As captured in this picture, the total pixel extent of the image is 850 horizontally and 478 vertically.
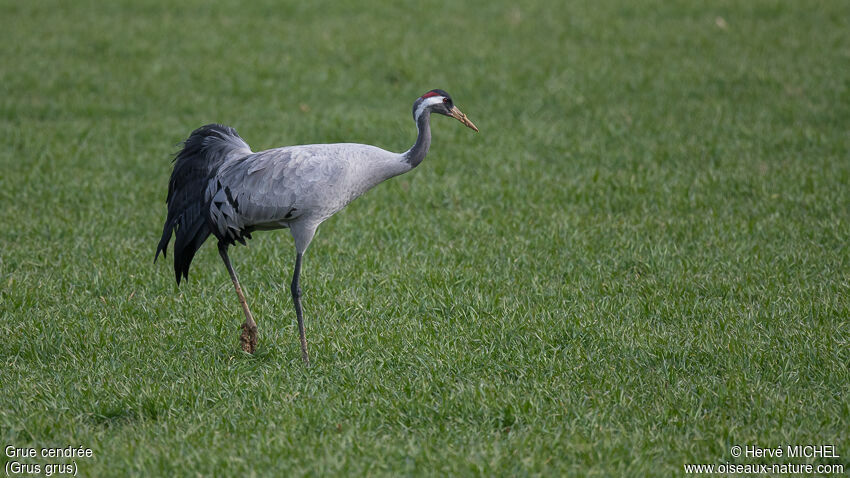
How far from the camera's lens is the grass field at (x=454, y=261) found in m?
4.45

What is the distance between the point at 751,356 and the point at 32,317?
4739 mm

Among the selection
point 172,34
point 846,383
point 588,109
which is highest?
point 172,34

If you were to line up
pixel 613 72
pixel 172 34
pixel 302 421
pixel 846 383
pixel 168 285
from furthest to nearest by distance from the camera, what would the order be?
pixel 172 34 → pixel 613 72 → pixel 168 285 → pixel 846 383 → pixel 302 421

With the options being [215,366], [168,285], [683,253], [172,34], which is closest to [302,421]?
[215,366]

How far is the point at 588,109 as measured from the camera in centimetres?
1092

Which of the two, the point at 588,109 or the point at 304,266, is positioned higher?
the point at 588,109

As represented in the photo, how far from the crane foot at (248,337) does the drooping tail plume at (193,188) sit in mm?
645

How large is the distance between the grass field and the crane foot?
0.07 meters

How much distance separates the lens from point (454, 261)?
6812 millimetres

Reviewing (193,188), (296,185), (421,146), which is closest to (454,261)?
(421,146)

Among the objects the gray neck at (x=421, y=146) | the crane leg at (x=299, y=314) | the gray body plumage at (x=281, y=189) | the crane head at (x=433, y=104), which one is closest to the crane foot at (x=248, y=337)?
the gray body plumage at (x=281, y=189)

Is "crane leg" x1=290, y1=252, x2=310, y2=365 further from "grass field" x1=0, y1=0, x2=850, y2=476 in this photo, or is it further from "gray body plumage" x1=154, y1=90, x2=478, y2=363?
"grass field" x1=0, y1=0, x2=850, y2=476

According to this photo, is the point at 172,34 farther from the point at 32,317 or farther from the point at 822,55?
the point at 822,55

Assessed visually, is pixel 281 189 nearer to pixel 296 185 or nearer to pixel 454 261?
pixel 296 185
